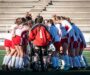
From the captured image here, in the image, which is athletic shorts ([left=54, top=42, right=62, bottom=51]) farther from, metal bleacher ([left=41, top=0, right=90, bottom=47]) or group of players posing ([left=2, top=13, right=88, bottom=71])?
metal bleacher ([left=41, top=0, right=90, bottom=47])

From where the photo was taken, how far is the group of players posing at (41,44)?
12102 millimetres

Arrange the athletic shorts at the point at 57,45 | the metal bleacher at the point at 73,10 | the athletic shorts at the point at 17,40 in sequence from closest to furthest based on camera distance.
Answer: the athletic shorts at the point at 17,40 < the athletic shorts at the point at 57,45 < the metal bleacher at the point at 73,10

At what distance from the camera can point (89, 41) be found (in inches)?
998

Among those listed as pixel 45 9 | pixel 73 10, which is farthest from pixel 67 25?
pixel 45 9

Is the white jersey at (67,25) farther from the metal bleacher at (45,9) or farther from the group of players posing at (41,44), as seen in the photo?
the metal bleacher at (45,9)

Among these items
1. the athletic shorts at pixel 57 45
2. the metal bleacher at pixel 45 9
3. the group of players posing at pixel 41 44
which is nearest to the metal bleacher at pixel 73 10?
the metal bleacher at pixel 45 9

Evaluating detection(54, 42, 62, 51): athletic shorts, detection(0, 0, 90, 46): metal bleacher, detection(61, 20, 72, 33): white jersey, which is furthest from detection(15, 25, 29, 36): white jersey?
detection(0, 0, 90, 46): metal bleacher

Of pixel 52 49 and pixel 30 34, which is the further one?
pixel 52 49

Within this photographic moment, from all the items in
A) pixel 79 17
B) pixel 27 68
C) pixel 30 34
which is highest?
pixel 79 17

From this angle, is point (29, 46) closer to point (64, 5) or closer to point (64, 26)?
point (64, 26)

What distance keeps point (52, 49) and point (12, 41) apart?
1172 millimetres

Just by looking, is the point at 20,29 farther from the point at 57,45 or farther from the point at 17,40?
the point at 57,45

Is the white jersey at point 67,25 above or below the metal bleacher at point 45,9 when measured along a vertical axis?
below

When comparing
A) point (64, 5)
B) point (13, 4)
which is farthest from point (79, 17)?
point (13, 4)
